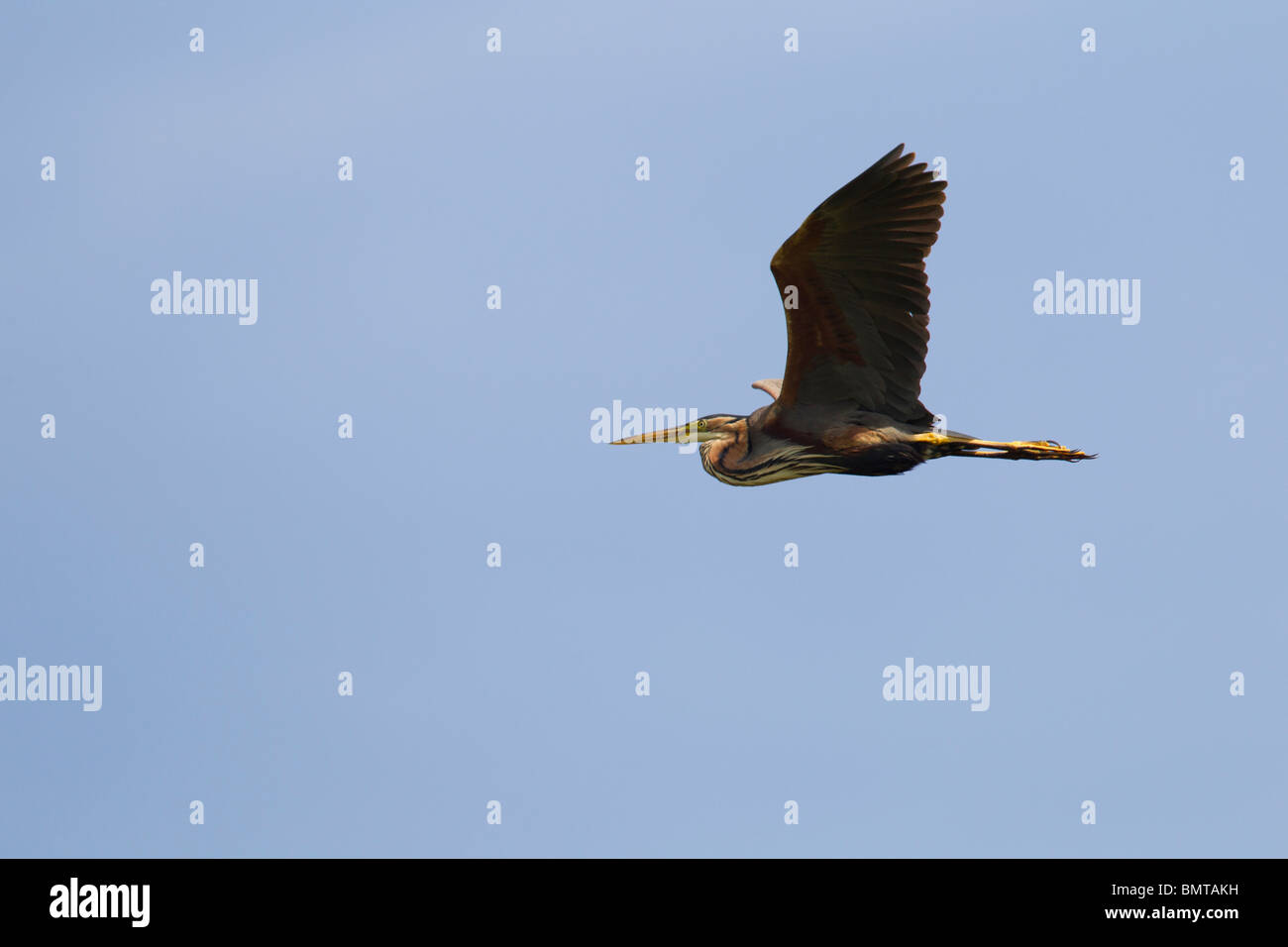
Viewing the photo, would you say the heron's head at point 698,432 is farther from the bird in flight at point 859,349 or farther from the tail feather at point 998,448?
the tail feather at point 998,448

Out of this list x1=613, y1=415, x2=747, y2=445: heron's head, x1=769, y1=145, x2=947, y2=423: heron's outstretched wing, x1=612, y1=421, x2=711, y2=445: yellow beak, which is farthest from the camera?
x1=612, y1=421, x2=711, y2=445: yellow beak

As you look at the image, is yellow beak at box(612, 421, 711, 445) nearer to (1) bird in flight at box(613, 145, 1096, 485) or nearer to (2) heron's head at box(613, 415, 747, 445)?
(2) heron's head at box(613, 415, 747, 445)

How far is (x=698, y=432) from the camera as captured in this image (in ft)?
54.4

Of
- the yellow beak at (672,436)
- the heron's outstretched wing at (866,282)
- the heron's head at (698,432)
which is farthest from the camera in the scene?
the yellow beak at (672,436)

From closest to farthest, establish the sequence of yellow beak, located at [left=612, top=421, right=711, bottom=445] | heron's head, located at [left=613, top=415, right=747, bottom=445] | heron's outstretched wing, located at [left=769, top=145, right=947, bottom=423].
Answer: heron's outstretched wing, located at [left=769, top=145, right=947, bottom=423], heron's head, located at [left=613, top=415, right=747, bottom=445], yellow beak, located at [left=612, top=421, right=711, bottom=445]

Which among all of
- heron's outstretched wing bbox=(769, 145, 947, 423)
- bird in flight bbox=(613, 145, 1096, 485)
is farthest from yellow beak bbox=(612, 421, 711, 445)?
heron's outstretched wing bbox=(769, 145, 947, 423)

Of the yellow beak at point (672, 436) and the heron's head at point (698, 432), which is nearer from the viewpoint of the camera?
the heron's head at point (698, 432)

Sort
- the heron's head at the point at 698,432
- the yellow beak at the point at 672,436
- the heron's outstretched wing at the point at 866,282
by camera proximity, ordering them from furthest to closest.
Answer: the yellow beak at the point at 672,436
the heron's head at the point at 698,432
the heron's outstretched wing at the point at 866,282

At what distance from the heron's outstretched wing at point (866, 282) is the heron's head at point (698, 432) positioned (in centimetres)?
116

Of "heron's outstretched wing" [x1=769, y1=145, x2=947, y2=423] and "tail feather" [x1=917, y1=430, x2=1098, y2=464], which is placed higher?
"heron's outstretched wing" [x1=769, y1=145, x2=947, y2=423]

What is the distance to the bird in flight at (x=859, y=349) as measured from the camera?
1446 cm

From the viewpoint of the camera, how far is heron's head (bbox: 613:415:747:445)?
16.2 m

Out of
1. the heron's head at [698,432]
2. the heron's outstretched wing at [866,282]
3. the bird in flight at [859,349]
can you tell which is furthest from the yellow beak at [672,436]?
the heron's outstretched wing at [866,282]
